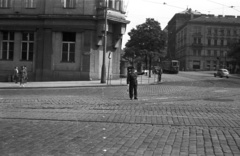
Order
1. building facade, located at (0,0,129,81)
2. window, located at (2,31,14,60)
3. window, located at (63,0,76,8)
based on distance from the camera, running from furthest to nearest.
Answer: window, located at (2,31,14,60) → window, located at (63,0,76,8) → building facade, located at (0,0,129,81)

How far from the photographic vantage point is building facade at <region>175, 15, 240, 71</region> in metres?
108

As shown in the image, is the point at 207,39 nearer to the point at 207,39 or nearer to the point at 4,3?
the point at 207,39

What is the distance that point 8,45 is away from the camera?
3444 cm

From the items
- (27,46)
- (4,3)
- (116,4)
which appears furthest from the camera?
(116,4)

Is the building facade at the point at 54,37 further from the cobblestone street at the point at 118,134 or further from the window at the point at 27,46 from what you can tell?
the cobblestone street at the point at 118,134

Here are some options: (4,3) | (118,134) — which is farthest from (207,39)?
(118,134)

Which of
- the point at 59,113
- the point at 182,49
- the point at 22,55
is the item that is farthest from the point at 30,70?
the point at 182,49

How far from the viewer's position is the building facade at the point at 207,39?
354 feet

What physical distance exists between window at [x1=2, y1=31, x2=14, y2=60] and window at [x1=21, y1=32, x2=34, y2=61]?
1.25m

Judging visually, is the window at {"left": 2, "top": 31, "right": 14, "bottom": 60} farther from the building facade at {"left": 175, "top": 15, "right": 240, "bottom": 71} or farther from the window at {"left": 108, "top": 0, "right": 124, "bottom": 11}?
the building facade at {"left": 175, "top": 15, "right": 240, "bottom": 71}

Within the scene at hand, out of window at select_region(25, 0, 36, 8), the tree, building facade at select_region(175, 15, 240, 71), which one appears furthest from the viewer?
building facade at select_region(175, 15, 240, 71)

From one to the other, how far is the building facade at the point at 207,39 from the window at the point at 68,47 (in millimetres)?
79196

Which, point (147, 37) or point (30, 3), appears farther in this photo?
point (147, 37)

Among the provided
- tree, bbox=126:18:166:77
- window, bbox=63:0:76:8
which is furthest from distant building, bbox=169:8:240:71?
window, bbox=63:0:76:8
